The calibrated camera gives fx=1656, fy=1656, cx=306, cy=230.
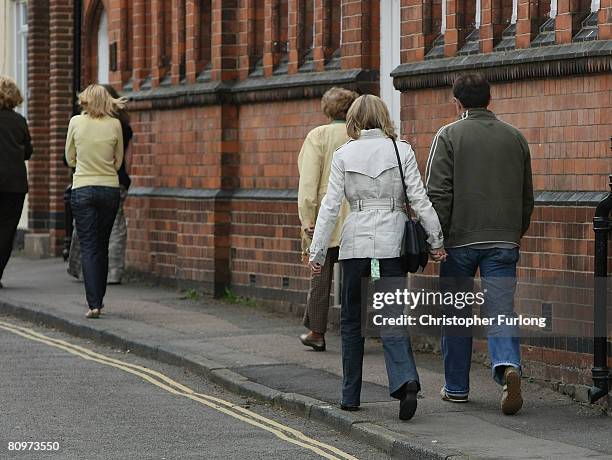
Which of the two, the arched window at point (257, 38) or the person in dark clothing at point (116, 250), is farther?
the person in dark clothing at point (116, 250)

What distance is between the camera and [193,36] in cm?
1788

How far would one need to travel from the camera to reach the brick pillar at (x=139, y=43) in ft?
64.0

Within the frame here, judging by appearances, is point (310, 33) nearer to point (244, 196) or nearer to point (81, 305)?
point (244, 196)

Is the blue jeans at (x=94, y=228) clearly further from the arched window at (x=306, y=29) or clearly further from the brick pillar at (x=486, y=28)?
the brick pillar at (x=486, y=28)

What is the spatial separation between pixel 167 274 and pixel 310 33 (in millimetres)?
3913

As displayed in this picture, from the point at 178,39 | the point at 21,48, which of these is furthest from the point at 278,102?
the point at 21,48

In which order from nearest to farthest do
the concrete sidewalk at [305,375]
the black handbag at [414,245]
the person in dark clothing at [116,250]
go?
the concrete sidewalk at [305,375] → the black handbag at [414,245] → the person in dark clothing at [116,250]

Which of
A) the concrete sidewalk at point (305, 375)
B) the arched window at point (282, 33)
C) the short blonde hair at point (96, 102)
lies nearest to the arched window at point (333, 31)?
the arched window at point (282, 33)

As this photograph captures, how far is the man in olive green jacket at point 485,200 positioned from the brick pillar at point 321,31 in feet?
17.4

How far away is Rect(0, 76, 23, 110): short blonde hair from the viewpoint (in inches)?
659

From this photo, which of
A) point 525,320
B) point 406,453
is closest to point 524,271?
point 525,320

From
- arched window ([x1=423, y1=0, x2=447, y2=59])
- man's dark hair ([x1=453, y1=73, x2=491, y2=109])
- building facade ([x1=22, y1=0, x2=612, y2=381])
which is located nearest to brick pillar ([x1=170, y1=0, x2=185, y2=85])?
building facade ([x1=22, y1=0, x2=612, y2=381])

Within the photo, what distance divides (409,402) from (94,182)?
6.29 m

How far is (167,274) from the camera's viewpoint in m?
18.5
